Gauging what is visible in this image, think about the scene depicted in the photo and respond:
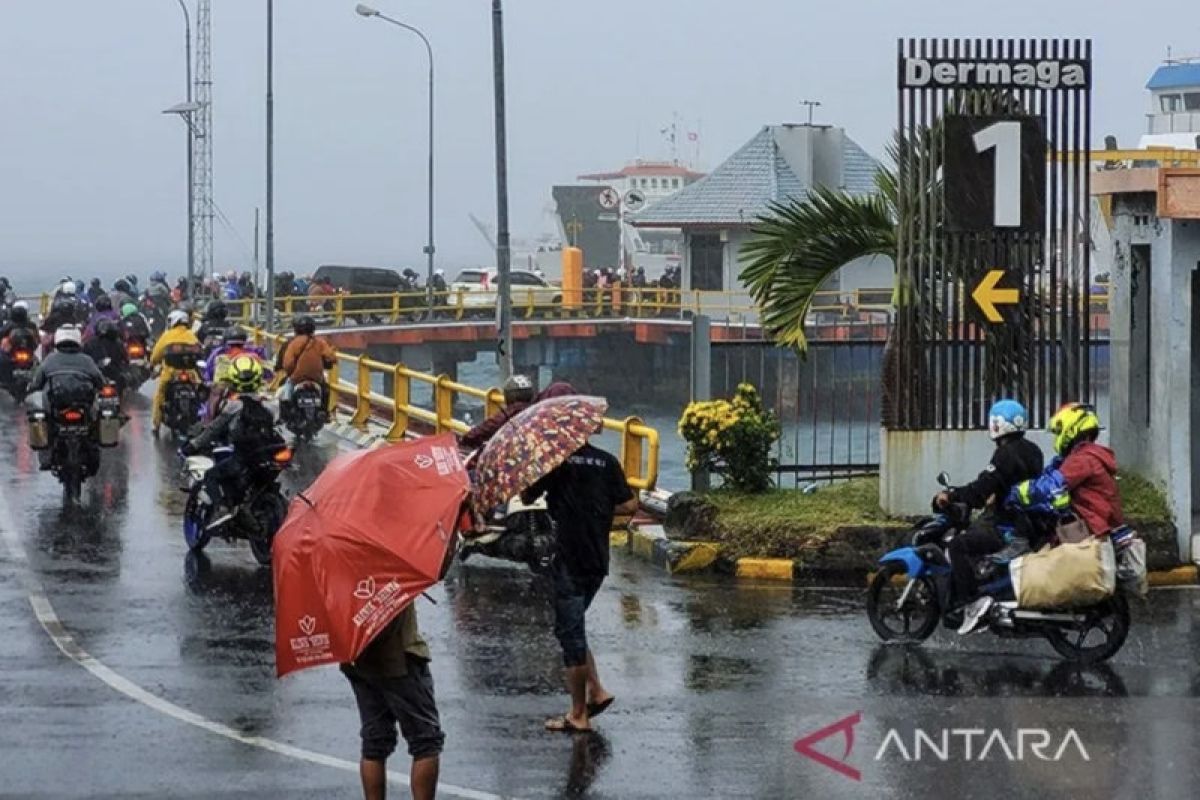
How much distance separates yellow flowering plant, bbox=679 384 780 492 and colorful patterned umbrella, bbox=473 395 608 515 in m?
6.92

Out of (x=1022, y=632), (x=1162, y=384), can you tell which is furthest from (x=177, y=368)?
(x=1022, y=632)

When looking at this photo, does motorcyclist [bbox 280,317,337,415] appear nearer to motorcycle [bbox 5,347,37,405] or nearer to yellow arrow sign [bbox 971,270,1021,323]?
motorcycle [bbox 5,347,37,405]

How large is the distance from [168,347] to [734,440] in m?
10.6

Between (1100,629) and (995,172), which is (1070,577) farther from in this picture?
(995,172)

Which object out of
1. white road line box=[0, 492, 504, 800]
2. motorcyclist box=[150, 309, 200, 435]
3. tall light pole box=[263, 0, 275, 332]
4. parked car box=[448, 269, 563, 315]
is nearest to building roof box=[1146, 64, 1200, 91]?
parked car box=[448, 269, 563, 315]

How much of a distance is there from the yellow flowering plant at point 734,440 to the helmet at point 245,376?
3.38 metres

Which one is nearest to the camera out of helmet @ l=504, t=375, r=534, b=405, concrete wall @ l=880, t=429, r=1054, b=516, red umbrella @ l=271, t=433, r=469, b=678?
red umbrella @ l=271, t=433, r=469, b=678

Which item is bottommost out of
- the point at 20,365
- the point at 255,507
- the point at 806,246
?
the point at 255,507

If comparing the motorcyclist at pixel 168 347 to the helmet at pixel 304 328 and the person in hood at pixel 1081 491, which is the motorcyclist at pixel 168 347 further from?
the person in hood at pixel 1081 491

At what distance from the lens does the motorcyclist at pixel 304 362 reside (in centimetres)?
2555

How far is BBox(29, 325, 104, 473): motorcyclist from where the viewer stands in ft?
66.4

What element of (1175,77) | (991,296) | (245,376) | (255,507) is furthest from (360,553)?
(1175,77)

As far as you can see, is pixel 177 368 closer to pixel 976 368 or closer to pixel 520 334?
pixel 976 368

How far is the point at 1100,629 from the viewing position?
42.3 feet
